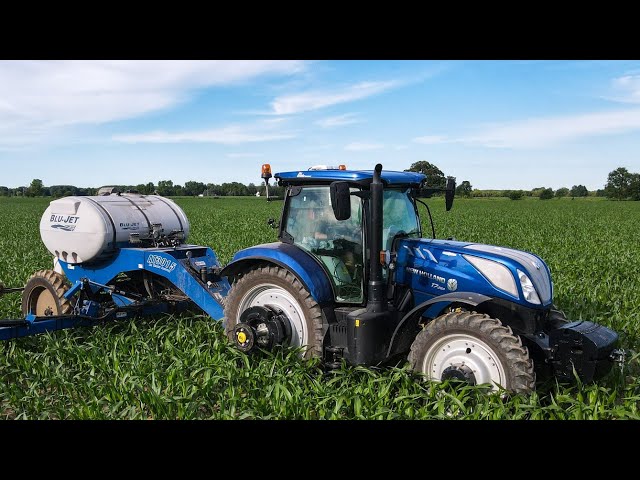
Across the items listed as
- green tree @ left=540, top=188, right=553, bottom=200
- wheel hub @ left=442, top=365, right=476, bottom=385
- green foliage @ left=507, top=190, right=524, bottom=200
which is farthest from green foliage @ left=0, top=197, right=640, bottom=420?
green tree @ left=540, top=188, right=553, bottom=200

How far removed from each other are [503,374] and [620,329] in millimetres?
3762

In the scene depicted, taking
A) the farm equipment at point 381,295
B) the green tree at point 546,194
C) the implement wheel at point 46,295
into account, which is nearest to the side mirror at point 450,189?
the farm equipment at point 381,295

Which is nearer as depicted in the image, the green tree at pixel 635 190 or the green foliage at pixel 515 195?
the green foliage at pixel 515 195

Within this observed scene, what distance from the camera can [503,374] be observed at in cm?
431

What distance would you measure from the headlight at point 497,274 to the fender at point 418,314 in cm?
21

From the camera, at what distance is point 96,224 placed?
272 inches

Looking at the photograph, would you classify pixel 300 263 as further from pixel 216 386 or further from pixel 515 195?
pixel 515 195

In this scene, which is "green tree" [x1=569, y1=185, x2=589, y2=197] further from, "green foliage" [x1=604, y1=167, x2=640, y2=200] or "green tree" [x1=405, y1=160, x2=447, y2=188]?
"green tree" [x1=405, y1=160, x2=447, y2=188]

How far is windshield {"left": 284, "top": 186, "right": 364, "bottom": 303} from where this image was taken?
5.18m

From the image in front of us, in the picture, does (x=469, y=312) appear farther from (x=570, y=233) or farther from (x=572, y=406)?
(x=570, y=233)

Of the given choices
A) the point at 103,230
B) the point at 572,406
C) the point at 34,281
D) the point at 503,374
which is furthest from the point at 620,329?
the point at 34,281

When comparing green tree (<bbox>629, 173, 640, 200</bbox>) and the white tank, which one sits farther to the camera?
green tree (<bbox>629, 173, 640, 200</bbox>)

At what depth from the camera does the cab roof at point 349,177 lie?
5.00m

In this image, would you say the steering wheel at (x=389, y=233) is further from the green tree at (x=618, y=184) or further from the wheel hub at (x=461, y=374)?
the green tree at (x=618, y=184)
